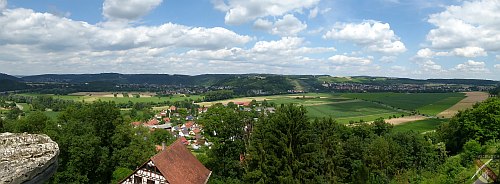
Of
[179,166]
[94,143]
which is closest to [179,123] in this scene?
[94,143]

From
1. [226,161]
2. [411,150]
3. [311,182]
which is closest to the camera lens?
[311,182]

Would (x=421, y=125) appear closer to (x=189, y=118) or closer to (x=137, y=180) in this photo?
(x=137, y=180)

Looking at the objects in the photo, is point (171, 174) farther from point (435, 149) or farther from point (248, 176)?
point (435, 149)

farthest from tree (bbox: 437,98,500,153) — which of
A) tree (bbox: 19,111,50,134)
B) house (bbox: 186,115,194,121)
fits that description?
house (bbox: 186,115,194,121)

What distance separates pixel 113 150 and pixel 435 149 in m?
39.1

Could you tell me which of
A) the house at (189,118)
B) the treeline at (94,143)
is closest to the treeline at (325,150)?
the treeline at (94,143)

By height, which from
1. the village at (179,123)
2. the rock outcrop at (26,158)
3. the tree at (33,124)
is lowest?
the village at (179,123)

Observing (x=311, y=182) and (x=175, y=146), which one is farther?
(x=175, y=146)

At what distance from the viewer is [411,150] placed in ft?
142

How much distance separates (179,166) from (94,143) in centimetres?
870

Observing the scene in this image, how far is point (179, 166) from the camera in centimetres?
3086

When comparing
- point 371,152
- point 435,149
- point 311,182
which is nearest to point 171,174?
point 311,182

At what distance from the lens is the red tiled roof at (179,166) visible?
28852 millimetres

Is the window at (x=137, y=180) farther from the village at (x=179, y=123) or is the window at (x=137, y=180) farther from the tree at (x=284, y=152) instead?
the village at (x=179, y=123)
